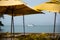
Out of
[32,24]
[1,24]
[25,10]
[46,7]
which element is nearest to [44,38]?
[46,7]

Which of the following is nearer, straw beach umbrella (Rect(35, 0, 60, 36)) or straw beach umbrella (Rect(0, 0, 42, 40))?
straw beach umbrella (Rect(35, 0, 60, 36))

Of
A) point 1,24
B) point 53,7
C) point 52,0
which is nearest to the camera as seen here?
point 53,7

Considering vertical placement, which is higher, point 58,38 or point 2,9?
point 2,9

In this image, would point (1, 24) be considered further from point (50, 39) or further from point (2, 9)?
point (50, 39)

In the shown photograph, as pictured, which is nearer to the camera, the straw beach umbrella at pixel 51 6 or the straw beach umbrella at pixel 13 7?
the straw beach umbrella at pixel 51 6

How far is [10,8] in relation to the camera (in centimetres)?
883

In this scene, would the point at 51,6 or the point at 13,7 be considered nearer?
the point at 51,6

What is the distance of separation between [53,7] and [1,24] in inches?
233

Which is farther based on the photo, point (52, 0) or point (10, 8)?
point (10, 8)

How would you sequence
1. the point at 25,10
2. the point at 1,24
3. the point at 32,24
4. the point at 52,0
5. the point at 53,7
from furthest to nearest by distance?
the point at 32,24
the point at 1,24
the point at 25,10
the point at 52,0
the point at 53,7

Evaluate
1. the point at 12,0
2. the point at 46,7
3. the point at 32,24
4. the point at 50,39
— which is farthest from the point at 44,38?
the point at 32,24

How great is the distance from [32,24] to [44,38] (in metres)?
9.16

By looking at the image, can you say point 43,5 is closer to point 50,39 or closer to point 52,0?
point 52,0

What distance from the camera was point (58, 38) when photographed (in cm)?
762
